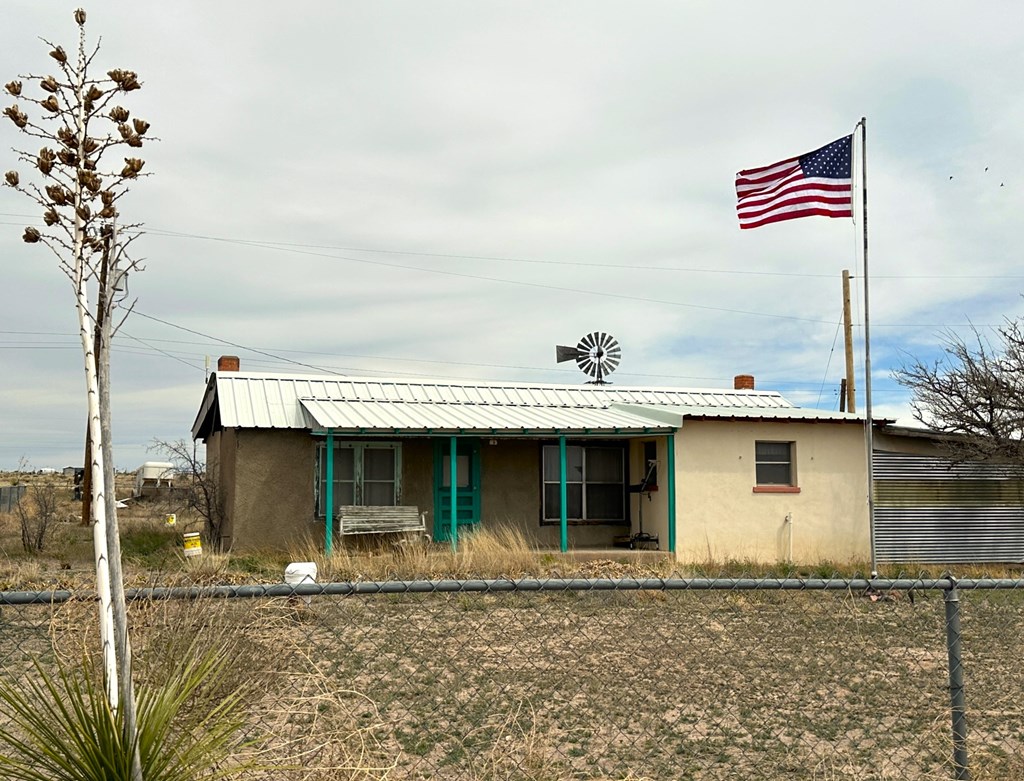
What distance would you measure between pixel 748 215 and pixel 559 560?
21.3ft

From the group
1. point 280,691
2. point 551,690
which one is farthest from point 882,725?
point 280,691

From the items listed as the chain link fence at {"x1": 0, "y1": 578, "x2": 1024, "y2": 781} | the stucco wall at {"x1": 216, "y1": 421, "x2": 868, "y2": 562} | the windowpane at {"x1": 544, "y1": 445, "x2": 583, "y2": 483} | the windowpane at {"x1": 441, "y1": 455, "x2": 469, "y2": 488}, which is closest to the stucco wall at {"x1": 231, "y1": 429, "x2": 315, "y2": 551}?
the stucco wall at {"x1": 216, "y1": 421, "x2": 868, "y2": 562}

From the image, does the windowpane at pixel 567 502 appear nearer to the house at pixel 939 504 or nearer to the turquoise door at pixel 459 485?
the turquoise door at pixel 459 485

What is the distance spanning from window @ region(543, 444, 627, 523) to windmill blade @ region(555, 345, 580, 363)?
625cm

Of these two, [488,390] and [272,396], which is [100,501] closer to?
[272,396]

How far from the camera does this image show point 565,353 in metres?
26.9

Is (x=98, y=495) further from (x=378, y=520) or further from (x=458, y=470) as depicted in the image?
(x=458, y=470)

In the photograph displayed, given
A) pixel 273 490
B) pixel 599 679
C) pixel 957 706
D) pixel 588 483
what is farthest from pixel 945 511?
pixel 957 706

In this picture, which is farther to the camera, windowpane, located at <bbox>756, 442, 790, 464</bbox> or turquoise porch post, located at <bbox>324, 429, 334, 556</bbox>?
windowpane, located at <bbox>756, 442, 790, 464</bbox>

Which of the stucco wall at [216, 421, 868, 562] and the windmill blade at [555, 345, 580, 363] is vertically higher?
the windmill blade at [555, 345, 580, 363]

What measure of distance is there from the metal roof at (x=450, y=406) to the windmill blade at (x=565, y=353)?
3043 mm

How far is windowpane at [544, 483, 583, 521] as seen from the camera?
800 inches

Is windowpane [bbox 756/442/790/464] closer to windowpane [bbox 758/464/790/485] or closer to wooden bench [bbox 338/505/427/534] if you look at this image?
windowpane [bbox 758/464/790/485]

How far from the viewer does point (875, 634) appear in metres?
9.70
